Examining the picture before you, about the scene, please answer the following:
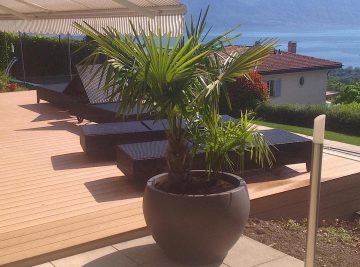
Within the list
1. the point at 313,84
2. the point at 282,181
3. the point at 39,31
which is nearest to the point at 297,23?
the point at 313,84

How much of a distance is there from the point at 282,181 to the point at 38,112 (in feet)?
24.2

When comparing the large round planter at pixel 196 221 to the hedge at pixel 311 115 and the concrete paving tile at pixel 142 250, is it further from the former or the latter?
the hedge at pixel 311 115

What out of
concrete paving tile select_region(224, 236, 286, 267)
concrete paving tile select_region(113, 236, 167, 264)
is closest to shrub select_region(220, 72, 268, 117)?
concrete paving tile select_region(224, 236, 286, 267)

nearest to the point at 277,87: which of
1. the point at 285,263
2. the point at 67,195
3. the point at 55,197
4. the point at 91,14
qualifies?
the point at 91,14

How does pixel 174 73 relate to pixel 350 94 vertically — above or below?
above

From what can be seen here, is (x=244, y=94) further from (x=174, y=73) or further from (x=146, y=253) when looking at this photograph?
(x=174, y=73)

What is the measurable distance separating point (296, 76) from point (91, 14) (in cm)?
3249

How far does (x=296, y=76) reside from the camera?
3962cm

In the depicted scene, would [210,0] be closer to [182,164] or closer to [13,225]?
[182,164]

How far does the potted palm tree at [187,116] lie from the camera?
142 inches

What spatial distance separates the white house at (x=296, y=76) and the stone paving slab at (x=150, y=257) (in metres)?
32.4

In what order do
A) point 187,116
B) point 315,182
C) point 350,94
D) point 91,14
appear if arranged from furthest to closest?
point 350,94 → point 91,14 → point 187,116 → point 315,182

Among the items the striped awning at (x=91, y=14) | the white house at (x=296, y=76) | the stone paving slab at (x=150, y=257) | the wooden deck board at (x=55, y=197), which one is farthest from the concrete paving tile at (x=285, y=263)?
the white house at (x=296, y=76)

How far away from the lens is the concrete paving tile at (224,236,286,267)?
399 cm
